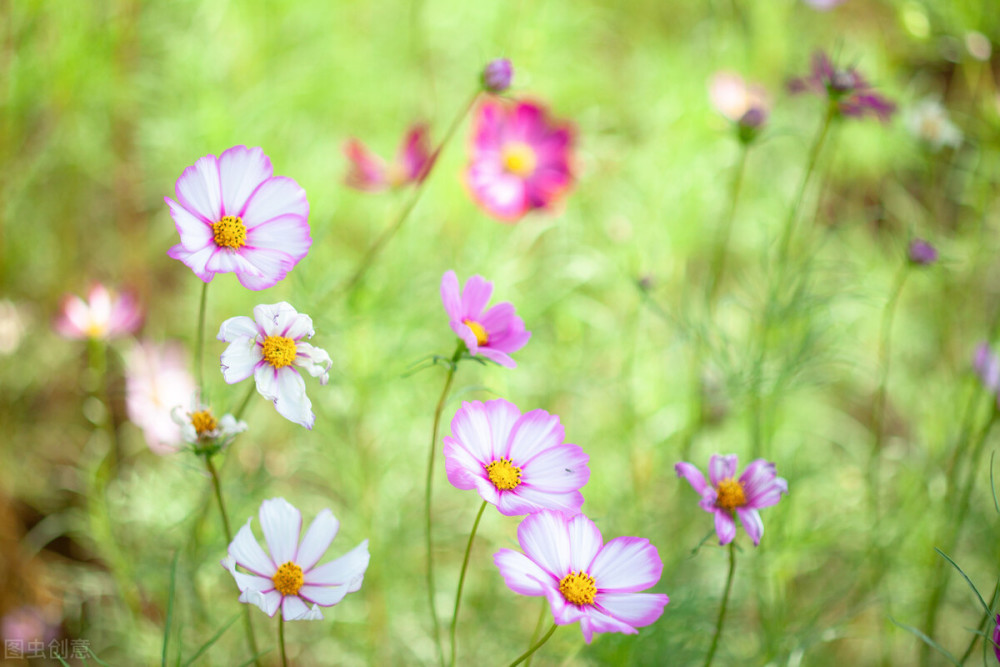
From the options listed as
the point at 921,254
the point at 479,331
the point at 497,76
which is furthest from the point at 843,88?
the point at 479,331

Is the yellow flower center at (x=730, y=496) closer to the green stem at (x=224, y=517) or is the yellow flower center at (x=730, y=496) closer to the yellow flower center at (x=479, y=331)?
the yellow flower center at (x=479, y=331)

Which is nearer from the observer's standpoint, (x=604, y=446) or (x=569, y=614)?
(x=569, y=614)

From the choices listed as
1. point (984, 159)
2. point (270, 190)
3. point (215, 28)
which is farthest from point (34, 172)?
point (984, 159)

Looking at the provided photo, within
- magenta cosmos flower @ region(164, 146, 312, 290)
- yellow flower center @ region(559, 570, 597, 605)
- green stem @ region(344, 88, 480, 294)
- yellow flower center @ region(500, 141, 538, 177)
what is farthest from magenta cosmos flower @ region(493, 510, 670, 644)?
yellow flower center @ region(500, 141, 538, 177)

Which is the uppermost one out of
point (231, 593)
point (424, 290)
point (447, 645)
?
point (424, 290)

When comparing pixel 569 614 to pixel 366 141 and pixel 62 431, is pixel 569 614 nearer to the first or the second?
pixel 62 431

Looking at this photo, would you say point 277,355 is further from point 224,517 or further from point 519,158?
point 519,158

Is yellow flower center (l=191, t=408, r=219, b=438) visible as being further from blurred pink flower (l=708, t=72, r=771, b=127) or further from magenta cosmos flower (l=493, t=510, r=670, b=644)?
blurred pink flower (l=708, t=72, r=771, b=127)
